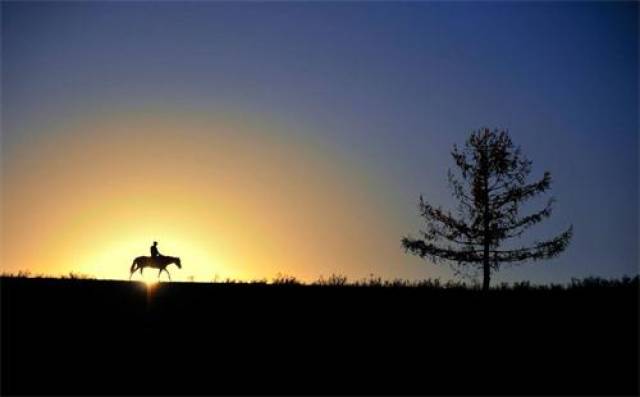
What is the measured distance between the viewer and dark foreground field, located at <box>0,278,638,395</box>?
403 inches

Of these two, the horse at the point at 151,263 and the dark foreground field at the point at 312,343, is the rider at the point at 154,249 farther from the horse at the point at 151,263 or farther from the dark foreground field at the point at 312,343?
the dark foreground field at the point at 312,343

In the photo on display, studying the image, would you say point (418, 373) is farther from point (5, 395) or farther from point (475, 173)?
point (475, 173)

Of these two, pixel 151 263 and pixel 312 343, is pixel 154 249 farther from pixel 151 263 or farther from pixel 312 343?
pixel 312 343

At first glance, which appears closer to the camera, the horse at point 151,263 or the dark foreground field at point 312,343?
the dark foreground field at point 312,343

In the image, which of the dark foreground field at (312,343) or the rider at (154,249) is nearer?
the dark foreground field at (312,343)

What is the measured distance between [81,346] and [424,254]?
2504 cm

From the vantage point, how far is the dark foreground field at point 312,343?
33.6ft

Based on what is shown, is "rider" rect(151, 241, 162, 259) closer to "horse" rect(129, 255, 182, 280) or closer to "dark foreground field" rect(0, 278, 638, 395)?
"horse" rect(129, 255, 182, 280)

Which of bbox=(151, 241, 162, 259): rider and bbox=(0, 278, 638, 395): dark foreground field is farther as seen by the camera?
bbox=(151, 241, 162, 259): rider

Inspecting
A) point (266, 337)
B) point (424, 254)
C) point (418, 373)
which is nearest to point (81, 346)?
point (266, 337)

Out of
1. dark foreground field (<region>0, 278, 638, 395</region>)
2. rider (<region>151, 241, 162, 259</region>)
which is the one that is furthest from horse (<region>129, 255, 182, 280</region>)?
dark foreground field (<region>0, 278, 638, 395</region>)

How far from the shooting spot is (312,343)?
12.7 m

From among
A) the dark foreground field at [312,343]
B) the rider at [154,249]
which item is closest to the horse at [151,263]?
the rider at [154,249]

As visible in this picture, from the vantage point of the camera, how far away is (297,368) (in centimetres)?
1105
